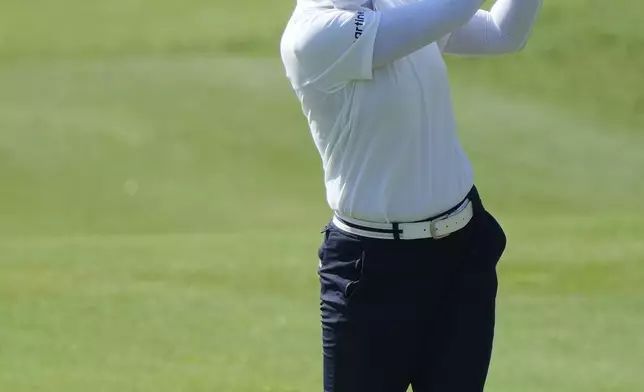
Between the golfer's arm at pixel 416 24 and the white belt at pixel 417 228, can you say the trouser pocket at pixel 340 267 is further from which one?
the golfer's arm at pixel 416 24

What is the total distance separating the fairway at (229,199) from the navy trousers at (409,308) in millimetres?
1209

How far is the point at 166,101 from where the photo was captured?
340 inches

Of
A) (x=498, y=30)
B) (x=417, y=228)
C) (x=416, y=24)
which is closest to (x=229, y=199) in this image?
(x=498, y=30)

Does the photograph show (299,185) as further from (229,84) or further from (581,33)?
(581,33)

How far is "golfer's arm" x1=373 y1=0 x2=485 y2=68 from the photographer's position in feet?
6.22

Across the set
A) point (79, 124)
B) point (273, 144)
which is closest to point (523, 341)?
point (273, 144)

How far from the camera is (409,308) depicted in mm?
2066

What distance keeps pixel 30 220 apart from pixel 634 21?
5206 mm

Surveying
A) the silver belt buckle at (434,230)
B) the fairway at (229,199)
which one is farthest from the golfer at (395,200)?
the fairway at (229,199)

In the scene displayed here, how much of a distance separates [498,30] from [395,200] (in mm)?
437

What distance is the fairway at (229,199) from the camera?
3.65m

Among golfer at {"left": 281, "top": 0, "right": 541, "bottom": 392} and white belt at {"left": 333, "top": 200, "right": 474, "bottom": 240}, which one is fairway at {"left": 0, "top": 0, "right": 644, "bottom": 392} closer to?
golfer at {"left": 281, "top": 0, "right": 541, "bottom": 392}

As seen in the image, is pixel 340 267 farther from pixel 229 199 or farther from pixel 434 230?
pixel 229 199

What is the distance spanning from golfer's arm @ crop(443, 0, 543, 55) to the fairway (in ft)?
4.49
